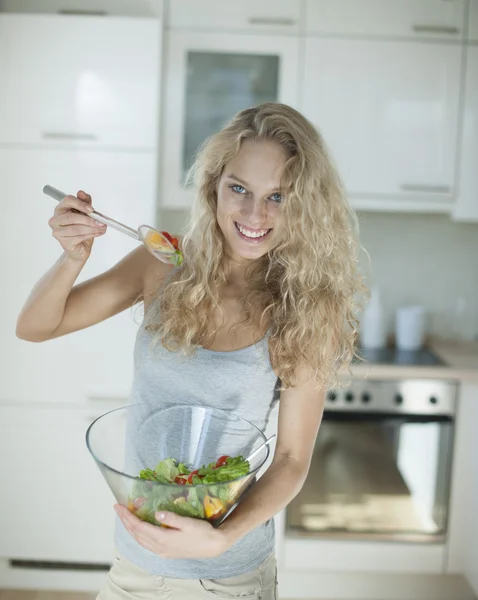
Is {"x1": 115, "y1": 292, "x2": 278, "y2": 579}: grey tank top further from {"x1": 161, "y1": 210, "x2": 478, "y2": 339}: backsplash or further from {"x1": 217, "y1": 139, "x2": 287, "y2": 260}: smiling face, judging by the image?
{"x1": 161, "y1": 210, "x2": 478, "y2": 339}: backsplash

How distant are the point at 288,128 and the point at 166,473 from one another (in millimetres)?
645

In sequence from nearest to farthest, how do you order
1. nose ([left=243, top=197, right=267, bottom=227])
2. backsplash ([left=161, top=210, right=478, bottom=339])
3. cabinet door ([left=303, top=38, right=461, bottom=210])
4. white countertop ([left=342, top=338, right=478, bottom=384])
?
nose ([left=243, top=197, right=267, bottom=227]) < white countertop ([left=342, top=338, right=478, bottom=384]) < cabinet door ([left=303, top=38, right=461, bottom=210]) < backsplash ([left=161, top=210, right=478, bottom=339])

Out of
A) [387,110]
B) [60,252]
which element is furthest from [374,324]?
[60,252]

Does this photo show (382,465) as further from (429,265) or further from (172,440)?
(172,440)

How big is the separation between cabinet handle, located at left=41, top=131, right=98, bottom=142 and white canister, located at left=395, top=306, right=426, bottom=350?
4.70 feet

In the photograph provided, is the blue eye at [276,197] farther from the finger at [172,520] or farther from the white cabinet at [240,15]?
the white cabinet at [240,15]

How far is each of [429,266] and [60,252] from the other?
1586 mm

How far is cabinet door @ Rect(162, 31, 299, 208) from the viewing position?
2.97m

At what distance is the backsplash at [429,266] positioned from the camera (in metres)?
3.42

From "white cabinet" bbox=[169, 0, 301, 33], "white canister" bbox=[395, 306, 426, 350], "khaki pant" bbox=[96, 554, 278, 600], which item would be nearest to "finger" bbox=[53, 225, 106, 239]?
"khaki pant" bbox=[96, 554, 278, 600]


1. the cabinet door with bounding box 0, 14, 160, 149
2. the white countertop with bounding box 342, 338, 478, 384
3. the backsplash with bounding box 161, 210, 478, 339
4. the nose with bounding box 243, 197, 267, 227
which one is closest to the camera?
the nose with bounding box 243, 197, 267, 227

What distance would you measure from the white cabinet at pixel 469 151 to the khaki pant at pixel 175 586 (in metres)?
1.98

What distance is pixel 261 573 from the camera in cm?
146

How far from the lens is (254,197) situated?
4.66ft
